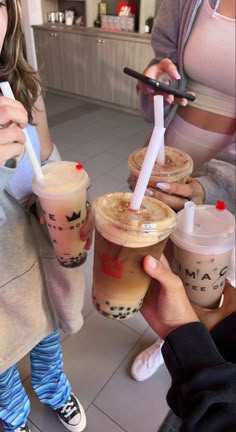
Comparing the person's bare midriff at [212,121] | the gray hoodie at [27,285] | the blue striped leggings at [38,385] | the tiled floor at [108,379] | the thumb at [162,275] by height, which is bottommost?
the tiled floor at [108,379]

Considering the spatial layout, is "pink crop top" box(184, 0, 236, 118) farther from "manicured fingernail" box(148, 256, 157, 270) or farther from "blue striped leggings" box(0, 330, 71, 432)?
"blue striped leggings" box(0, 330, 71, 432)

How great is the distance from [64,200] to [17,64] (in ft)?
1.15

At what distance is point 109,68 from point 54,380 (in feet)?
9.51

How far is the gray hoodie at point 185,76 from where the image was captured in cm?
58

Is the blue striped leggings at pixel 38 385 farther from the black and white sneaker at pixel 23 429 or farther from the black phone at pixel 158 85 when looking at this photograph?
the black phone at pixel 158 85

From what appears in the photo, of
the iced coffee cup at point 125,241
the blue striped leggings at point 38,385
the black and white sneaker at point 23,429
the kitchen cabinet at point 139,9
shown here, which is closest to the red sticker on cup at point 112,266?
the iced coffee cup at point 125,241

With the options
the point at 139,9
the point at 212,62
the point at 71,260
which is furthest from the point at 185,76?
the point at 139,9

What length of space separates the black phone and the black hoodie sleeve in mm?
382

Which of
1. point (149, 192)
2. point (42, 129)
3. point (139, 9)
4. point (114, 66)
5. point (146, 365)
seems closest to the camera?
point (149, 192)

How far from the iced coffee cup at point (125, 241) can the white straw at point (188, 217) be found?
0.03 meters

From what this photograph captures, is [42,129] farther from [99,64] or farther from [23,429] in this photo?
[99,64]

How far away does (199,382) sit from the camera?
0.45 meters

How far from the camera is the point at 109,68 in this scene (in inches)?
125

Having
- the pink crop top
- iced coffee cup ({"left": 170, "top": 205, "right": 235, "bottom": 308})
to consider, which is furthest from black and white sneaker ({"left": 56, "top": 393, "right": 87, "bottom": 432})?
the pink crop top
